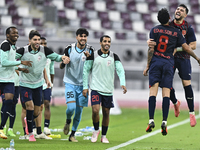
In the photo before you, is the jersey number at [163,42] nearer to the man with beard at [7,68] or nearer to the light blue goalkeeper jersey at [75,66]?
the light blue goalkeeper jersey at [75,66]

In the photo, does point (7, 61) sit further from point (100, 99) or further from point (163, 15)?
point (163, 15)

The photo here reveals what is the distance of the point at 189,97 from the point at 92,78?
1848 mm

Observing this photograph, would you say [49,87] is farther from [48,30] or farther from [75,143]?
[48,30]

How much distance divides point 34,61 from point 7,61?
520mm

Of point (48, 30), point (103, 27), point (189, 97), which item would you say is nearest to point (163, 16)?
point (189, 97)

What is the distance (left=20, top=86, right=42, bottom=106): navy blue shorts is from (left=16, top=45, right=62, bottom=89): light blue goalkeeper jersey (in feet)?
0.26

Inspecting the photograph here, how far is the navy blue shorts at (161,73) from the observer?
6.58 metres

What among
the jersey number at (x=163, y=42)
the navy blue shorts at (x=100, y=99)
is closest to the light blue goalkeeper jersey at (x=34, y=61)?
the navy blue shorts at (x=100, y=99)

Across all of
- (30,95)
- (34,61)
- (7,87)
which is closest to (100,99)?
(30,95)

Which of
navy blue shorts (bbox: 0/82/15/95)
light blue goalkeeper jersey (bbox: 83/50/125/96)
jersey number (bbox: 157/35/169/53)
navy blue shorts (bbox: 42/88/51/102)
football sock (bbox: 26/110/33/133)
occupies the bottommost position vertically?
football sock (bbox: 26/110/33/133)

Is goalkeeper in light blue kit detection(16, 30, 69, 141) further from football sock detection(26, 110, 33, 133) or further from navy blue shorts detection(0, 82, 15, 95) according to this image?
navy blue shorts detection(0, 82, 15, 95)

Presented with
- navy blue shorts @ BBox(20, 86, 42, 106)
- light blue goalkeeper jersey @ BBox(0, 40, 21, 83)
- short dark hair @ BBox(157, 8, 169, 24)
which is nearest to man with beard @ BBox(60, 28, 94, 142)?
navy blue shorts @ BBox(20, 86, 42, 106)

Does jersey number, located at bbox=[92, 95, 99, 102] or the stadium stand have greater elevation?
the stadium stand

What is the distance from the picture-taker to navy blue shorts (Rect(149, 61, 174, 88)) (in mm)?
6578
